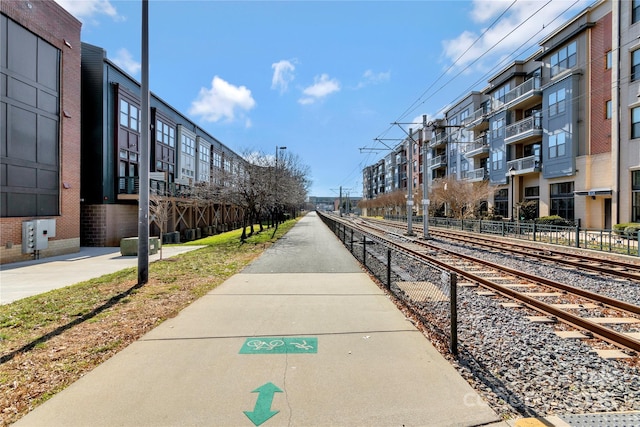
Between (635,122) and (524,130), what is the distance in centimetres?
1123

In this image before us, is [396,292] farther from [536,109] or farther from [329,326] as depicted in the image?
[536,109]

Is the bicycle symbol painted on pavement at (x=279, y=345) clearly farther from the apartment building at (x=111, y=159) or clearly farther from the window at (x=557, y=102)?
the window at (x=557, y=102)

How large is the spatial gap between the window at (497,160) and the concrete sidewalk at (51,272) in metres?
38.3

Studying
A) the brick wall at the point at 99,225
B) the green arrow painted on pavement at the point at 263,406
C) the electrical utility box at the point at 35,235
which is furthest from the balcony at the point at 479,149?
the green arrow painted on pavement at the point at 263,406

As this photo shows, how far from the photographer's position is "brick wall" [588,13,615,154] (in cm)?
2548

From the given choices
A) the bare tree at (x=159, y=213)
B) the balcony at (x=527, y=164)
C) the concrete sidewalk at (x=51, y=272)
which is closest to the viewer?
the concrete sidewalk at (x=51, y=272)

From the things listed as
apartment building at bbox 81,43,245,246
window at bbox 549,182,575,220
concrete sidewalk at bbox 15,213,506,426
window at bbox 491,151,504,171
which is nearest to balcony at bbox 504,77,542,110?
window at bbox 491,151,504,171

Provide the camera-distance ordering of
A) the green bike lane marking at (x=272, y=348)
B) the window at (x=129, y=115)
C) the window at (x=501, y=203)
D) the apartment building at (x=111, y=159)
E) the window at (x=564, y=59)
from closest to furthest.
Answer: the green bike lane marking at (x=272, y=348) → the apartment building at (x=111, y=159) → the window at (x=129, y=115) → the window at (x=564, y=59) → the window at (x=501, y=203)

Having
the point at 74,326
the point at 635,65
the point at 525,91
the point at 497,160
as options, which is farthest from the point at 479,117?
the point at 74,326

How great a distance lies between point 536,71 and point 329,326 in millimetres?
39072

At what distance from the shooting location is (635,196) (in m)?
23.1

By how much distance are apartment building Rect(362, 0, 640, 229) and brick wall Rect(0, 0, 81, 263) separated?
2110cm

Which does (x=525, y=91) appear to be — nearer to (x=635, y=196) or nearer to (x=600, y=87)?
(x=600, y=87)

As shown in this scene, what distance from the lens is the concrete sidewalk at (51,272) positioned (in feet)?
29.0
